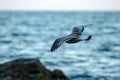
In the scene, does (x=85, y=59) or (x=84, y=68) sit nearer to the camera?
(x=84, y=68)

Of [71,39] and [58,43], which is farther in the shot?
[71,39]

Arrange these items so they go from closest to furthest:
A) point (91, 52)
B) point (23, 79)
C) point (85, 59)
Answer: point (23, 79)
point (85, 59)
point (91, 52)

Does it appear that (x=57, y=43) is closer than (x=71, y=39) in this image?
Yes

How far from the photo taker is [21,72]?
444 inches

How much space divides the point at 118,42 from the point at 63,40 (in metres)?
25.8

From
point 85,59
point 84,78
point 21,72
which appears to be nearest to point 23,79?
point 21,72

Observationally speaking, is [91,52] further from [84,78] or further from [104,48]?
[84,78]

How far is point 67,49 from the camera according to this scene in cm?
2572

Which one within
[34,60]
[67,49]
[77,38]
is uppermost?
[77,38]

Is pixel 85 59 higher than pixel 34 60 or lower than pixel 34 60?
lower

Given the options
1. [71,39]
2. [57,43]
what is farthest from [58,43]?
[71,39]

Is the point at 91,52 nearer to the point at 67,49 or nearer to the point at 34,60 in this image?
the point at 67,49

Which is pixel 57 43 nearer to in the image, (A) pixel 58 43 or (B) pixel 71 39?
(A) pixel 58 43

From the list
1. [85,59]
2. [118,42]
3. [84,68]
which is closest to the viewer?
[84,68]
